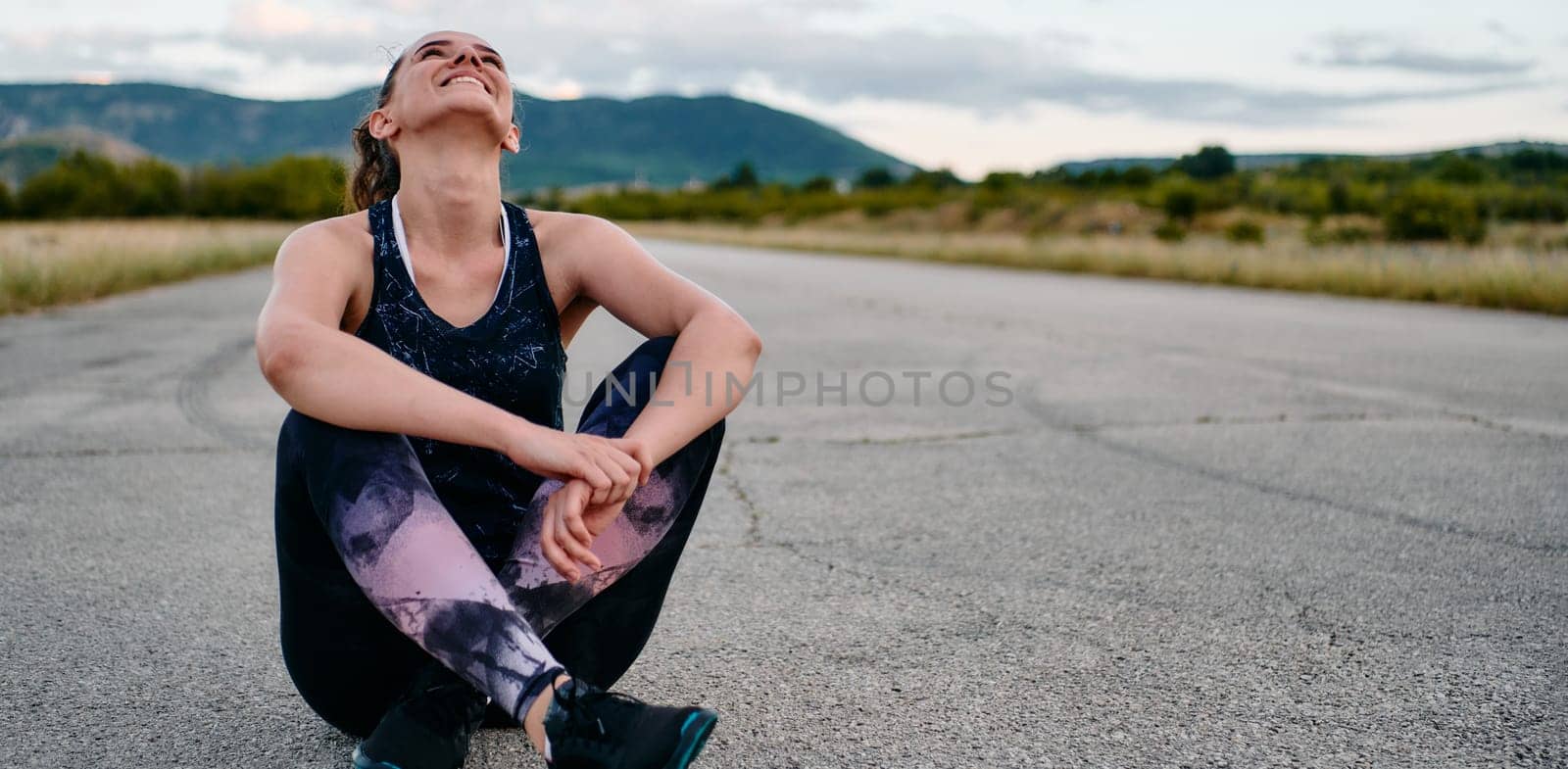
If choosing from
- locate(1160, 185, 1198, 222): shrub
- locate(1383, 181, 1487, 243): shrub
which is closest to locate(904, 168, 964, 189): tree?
locate(1160, 185, 1198, 222): shrub

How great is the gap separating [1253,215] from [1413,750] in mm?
45600

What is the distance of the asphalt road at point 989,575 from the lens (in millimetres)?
2230

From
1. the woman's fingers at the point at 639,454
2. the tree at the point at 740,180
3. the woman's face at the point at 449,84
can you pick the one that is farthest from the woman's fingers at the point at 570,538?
the tree at the point at 740,180

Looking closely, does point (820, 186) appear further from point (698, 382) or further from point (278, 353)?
point (278, 353)

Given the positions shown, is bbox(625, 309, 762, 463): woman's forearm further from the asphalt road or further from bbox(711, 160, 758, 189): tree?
bbox(711, 160, 758, 189): tree

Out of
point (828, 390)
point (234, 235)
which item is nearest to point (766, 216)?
point (234, 235)

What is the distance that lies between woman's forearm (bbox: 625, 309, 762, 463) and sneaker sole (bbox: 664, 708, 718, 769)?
1.52 feet

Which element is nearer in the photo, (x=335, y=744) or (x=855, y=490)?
(x=335, y=744)

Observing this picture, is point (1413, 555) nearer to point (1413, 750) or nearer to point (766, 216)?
point (1413, 750)

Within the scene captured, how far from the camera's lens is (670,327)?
236 centimetres

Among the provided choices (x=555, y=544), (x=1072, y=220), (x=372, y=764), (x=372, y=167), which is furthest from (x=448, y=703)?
(x=1072, y=220)

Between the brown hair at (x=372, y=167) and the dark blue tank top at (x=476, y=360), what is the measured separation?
21cm

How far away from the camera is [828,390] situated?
6.93 meters

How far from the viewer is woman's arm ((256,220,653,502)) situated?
1907 millimetres
